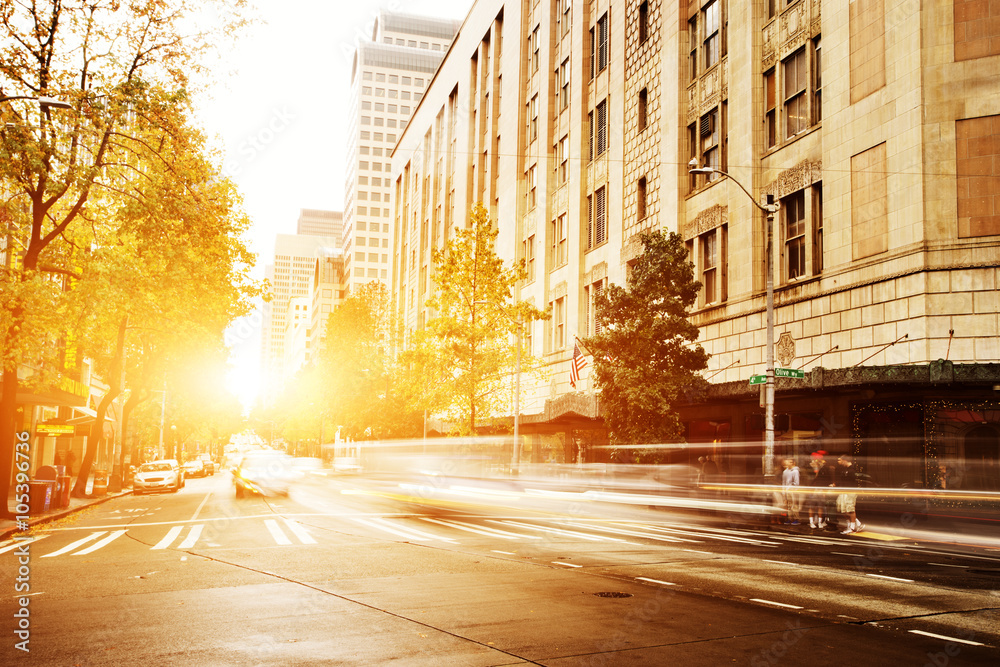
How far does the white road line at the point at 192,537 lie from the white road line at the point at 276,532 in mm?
1549

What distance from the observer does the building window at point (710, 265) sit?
1166 inches

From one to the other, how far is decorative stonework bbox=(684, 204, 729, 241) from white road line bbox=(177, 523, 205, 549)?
1999cm

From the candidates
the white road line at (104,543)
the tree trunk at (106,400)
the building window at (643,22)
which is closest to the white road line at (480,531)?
the white road line at (104,543)

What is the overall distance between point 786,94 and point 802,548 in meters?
16.7

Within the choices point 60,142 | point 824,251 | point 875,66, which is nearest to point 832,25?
point 875,66

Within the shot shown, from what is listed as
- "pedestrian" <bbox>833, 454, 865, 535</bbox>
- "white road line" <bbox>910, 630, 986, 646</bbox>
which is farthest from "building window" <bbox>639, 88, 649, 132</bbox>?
"white road line" <bbox>910, 630, 986, 646</bbox>

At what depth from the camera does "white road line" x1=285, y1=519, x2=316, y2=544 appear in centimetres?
1616

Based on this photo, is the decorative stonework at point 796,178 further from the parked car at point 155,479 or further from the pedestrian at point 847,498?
the parked car at point 155,479

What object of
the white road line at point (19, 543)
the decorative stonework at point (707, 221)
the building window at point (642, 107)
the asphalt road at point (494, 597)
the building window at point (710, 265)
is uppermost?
the building window at point (642, 107)

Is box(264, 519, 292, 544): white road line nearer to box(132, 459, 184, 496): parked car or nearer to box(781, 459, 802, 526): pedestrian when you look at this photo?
box(781, 459, 802, 526): pedestrian

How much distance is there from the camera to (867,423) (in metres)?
21.8

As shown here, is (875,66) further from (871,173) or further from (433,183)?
(433,183)

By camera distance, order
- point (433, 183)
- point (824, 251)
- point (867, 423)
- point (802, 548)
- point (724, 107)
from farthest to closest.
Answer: point (433, 183) → point (724, 107) → point (824, 251) → point (867, 423) → point (802, 548)

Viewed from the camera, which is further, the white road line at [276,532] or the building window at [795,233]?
the building window at [795,233]
